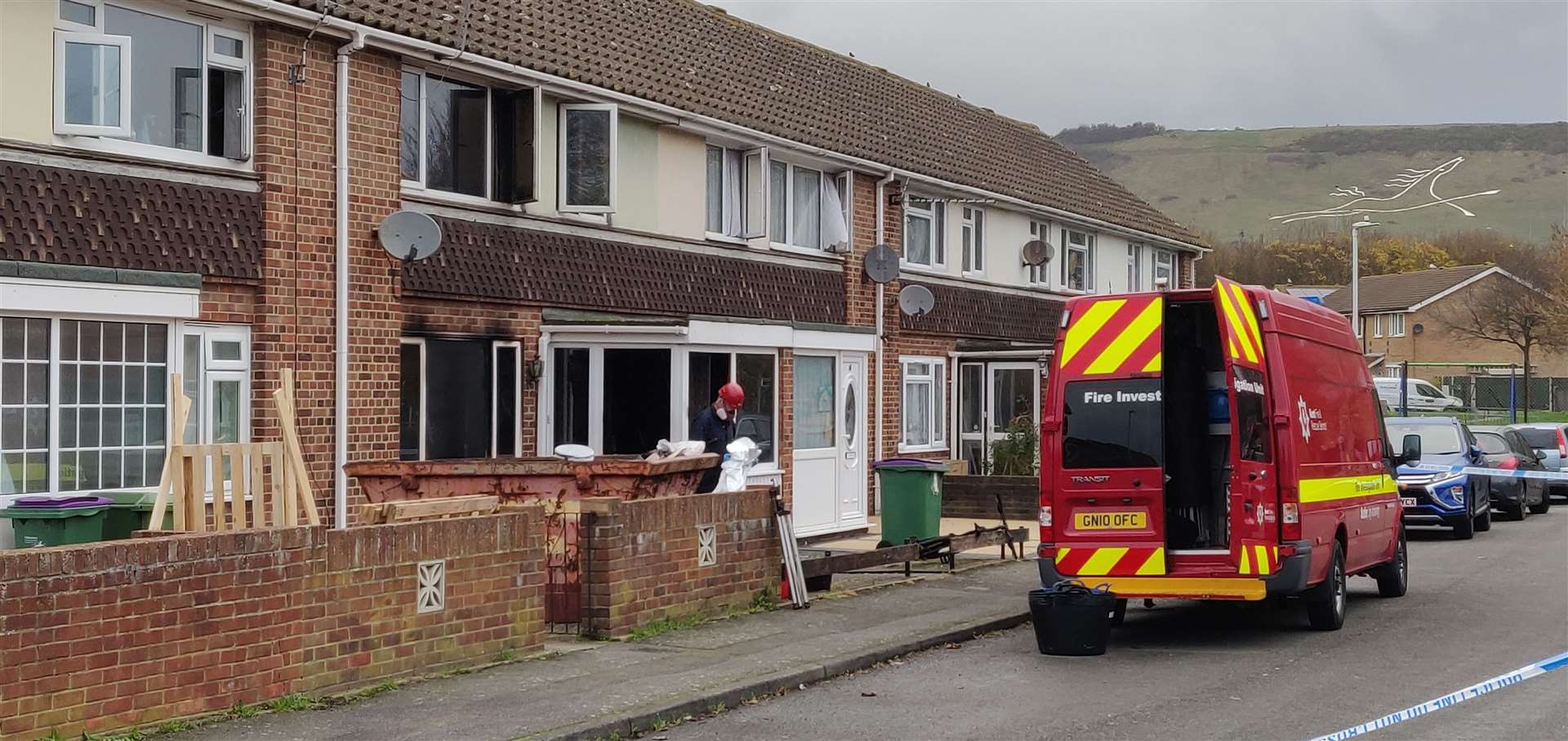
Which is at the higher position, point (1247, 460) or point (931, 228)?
point (931, 228)

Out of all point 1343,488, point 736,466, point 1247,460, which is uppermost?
point 1247,460

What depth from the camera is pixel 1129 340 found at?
1224 centimetres

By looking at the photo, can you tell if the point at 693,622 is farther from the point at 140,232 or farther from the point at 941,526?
the point at 941,526

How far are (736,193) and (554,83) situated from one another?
4255 millimetres

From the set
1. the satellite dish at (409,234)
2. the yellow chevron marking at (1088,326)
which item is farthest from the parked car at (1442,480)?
the satellite dish at (409,234)

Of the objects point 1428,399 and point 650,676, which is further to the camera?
point 1428,399

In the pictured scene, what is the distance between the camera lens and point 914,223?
25609 mm

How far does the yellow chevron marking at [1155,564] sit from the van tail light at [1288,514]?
0.84 metres

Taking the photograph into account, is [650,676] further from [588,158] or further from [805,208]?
[805,208]

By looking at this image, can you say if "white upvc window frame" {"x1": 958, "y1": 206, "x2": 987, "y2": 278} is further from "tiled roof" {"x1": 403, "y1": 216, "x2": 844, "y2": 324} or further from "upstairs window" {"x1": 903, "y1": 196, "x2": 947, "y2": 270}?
"tiled roof" {"x1": 403, "y1": 216, "x2": 844, "y2": 324}

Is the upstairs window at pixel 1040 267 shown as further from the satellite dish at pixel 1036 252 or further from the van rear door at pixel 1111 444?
the van rear door at pixel 1111 444

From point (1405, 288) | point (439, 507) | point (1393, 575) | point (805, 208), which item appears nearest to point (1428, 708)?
point (439, 507)

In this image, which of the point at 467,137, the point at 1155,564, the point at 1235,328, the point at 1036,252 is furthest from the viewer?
the point at 1036,252

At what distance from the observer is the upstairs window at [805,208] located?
21695 millimetres
